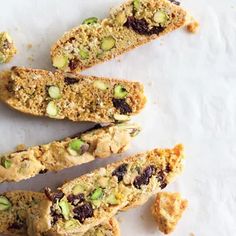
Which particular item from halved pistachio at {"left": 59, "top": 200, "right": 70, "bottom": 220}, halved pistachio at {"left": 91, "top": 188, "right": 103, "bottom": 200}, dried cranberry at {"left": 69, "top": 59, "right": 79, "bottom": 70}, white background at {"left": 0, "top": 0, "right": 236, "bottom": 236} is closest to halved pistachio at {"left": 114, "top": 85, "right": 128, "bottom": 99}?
white background at {"left": 0, "top": 0, "right": 236, "bottom": 236}

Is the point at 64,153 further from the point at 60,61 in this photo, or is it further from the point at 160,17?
the point at 160,17

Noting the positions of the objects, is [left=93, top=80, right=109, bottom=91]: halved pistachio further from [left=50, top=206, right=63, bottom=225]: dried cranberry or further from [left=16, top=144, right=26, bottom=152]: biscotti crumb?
[left=50, top=206, right=63, bottom=225]: dried cranberry

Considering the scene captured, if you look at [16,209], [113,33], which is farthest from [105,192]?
[113,33]

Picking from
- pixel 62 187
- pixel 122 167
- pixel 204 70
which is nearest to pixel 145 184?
pixel 122 167

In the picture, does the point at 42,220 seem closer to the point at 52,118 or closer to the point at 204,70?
the point at 52,118

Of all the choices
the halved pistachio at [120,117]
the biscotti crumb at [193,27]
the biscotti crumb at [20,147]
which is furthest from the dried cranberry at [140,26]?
the biscotti crumb at [20,147]
